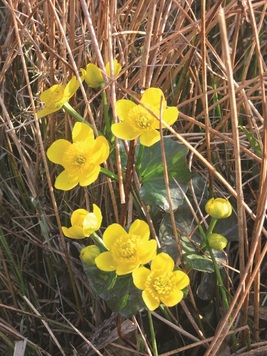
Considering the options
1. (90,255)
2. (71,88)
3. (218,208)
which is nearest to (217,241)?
(218,208)

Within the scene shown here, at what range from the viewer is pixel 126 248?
68 centimetres

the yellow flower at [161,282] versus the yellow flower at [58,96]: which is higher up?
the yellow flower at [58,96]

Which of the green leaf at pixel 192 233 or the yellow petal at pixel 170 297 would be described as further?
the green leaf at pixel 192 233

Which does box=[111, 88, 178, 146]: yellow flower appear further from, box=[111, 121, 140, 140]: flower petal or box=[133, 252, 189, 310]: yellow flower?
box=[133, 252, 189, 310]: yellow flower

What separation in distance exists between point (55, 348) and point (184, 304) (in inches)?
12.3

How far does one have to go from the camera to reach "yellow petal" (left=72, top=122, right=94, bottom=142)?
728 millimetres

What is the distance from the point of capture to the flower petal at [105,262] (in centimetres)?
69

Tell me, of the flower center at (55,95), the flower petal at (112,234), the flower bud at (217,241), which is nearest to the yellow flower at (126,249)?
the flower petal at (112,234)

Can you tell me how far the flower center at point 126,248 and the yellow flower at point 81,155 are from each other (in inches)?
3.3

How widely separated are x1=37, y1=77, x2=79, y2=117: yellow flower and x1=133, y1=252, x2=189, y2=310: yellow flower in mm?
244

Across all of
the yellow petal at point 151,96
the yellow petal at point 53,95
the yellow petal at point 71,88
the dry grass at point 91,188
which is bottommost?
the dry grass at point 91,188

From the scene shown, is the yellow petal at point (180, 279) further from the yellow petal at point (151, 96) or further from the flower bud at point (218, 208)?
the yellow petal at point (151, 96)

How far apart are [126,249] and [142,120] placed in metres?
0.16

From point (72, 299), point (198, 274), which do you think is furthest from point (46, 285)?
point (198, 274)
